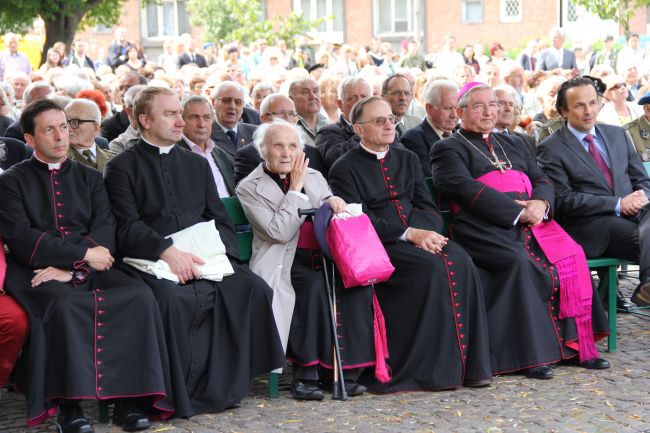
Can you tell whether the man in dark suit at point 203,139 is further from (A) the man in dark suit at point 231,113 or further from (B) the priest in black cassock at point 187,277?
(B) the priest in black cassock at point 187,277

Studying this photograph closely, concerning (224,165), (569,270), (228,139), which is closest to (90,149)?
(224,165)

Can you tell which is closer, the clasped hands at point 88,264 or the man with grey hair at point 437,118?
the clasped hands at point 88,264

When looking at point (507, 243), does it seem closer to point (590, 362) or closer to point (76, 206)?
point (590, 362)

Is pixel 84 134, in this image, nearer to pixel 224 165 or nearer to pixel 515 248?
pixel 224 165

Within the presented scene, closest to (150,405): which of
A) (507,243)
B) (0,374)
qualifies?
(0,374)

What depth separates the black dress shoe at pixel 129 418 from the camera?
6.23 m

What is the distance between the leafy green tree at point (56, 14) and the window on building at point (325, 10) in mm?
21126

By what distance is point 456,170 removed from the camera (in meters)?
7.81

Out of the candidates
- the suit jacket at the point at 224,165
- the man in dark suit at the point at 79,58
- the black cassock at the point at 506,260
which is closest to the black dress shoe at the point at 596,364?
the black cassock at the point at 506,260

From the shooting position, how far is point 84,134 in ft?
27.6

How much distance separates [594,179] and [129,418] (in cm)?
389

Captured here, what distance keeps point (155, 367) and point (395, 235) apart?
1.90m

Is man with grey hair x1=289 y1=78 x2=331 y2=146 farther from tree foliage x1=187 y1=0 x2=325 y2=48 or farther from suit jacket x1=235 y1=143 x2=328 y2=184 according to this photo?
tree foliage x1=187 y1=0 x2=325 y2=48

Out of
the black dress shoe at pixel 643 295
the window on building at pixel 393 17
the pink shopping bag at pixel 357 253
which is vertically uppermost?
the window on building at pixel 393 17
